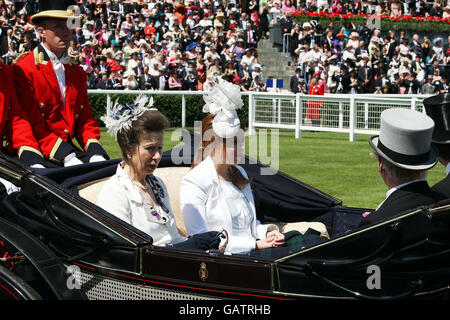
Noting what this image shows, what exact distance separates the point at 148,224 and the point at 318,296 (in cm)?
115

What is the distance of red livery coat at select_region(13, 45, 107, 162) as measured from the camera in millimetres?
4848

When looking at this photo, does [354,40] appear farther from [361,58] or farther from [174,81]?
[174,81]

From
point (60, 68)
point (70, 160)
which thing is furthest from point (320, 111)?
point (70, 160)

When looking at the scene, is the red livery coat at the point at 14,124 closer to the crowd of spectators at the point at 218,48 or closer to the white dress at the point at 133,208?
the white dress at the point at 133,208

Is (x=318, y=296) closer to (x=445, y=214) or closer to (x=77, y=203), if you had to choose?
(x=445, y=214)

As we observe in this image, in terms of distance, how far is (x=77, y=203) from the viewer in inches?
136

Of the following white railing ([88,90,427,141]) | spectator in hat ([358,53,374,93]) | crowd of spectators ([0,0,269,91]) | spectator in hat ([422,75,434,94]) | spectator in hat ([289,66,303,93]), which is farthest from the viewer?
spectator in hat ([422,75,434,94])

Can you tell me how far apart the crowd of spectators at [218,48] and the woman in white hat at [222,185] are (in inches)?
593

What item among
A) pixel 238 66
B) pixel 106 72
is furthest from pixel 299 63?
pixel 106 72

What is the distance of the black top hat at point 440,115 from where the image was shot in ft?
13.1

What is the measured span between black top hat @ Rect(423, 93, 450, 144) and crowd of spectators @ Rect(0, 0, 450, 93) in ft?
50.5

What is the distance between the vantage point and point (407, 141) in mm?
3285

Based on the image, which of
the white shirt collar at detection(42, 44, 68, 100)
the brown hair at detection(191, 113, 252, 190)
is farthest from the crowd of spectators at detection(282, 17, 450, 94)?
the brown hair at detection(191, 113, 252, 190)

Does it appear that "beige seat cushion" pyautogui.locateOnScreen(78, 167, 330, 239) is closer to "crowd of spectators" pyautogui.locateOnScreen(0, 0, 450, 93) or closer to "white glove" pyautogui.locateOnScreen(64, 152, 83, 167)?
"white glove" pyautogui.locateOnScreen(64, 152, 83, 167)
